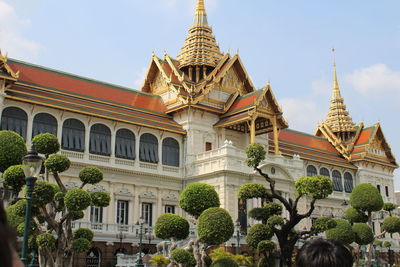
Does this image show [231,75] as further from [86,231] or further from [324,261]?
[324,261]

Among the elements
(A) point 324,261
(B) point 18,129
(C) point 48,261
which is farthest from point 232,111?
(A) point 324,261

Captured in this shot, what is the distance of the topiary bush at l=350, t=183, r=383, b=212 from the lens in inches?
1195

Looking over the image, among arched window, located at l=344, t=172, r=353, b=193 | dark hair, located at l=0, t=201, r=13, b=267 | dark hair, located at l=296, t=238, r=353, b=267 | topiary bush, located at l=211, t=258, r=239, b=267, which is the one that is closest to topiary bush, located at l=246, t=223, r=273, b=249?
topiary bush, located at l=211, t=258, r=239, b=267

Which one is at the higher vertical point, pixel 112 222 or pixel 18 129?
pixel 18 129

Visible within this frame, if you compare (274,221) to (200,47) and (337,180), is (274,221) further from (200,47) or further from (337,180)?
(337,180)

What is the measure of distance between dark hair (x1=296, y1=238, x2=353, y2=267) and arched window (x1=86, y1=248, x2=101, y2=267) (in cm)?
2884

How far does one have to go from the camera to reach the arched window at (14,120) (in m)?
30.5

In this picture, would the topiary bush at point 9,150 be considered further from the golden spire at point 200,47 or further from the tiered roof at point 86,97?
the golden spire at point 200,47

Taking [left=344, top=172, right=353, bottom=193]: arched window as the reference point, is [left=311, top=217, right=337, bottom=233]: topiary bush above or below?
Answer: below

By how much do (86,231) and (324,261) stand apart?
19954 mm

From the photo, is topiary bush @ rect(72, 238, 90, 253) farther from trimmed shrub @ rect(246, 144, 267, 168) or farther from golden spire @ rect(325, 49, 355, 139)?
golden spire @ rect(325, 49, 355, 139)

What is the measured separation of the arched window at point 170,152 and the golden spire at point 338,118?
23.9 metres

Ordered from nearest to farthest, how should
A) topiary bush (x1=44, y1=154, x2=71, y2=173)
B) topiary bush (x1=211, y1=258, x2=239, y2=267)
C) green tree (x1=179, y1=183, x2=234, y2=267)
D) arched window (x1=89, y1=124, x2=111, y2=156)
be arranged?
topiary bush (x1=44, y1=154, x2=71, y2=173)
topiary bush (x1=211, y1=258, x2=239, y2=267)
green tree (x1=179, y1=183, x2=234, y2=267)
arched window (x1=89, y1=124, x2=111, y2=156)

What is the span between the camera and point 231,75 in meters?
42.5
